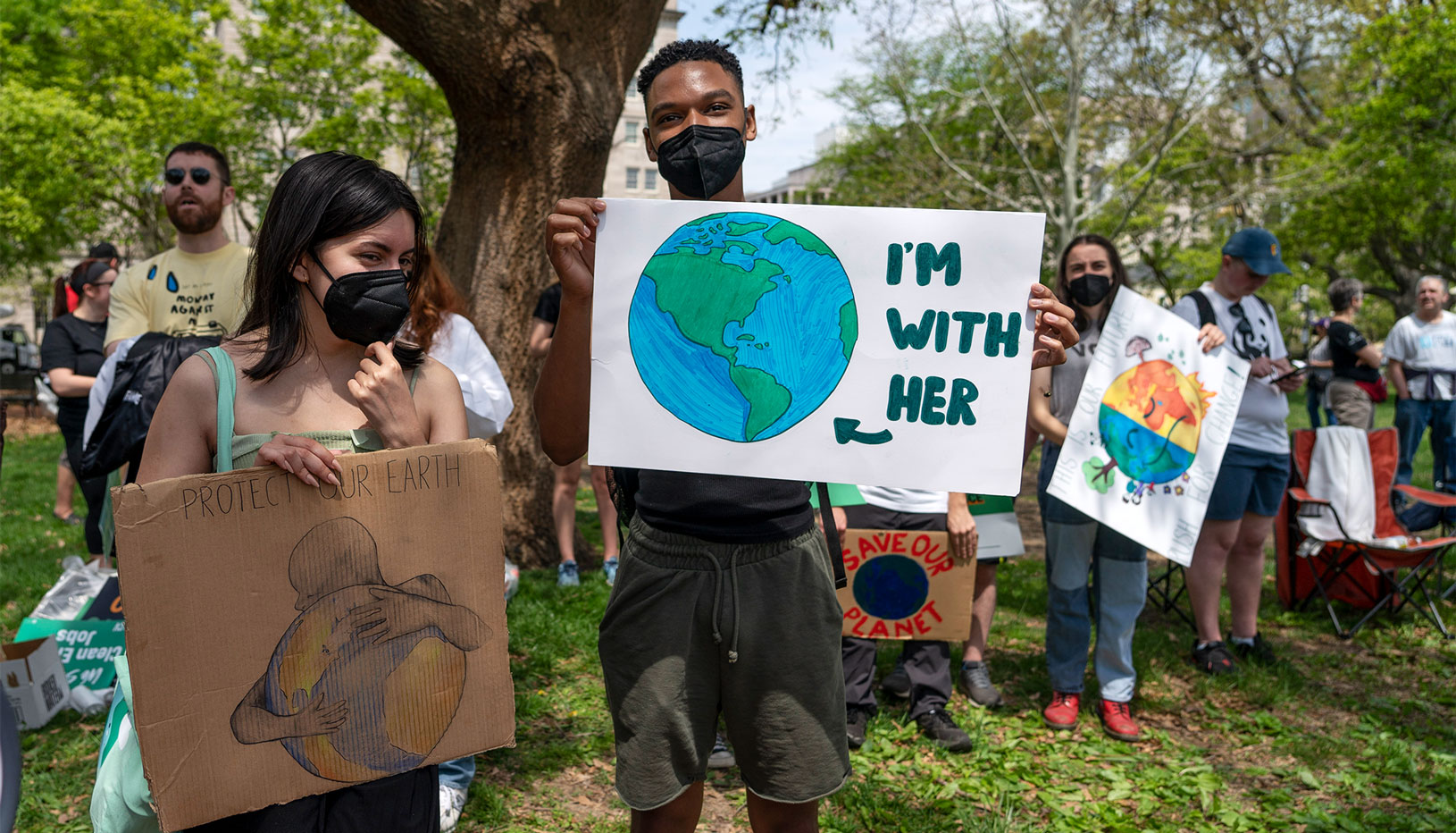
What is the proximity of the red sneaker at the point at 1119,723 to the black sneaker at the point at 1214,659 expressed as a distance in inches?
31.2

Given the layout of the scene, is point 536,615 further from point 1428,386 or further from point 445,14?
point 1428,386

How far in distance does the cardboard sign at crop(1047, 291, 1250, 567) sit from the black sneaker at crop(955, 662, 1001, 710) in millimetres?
967

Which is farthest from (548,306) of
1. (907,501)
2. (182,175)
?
(907,501)

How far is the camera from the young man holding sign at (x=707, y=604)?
1.88 meters

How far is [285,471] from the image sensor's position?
152 centimetres

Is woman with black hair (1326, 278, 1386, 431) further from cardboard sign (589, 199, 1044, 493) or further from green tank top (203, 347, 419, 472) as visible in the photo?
green tank top (203, 347, 419, 472)

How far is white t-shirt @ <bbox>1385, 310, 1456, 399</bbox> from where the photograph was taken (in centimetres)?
827

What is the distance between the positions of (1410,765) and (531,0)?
516cm

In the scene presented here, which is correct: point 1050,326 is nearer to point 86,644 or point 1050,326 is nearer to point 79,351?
point 86,644

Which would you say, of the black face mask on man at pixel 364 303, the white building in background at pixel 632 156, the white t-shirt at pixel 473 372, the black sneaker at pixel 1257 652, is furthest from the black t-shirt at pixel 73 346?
the white building in background at pixel 632 156

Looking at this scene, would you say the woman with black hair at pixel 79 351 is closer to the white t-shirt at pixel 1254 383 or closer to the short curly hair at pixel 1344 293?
the white t-shirt at pixel 1254 383

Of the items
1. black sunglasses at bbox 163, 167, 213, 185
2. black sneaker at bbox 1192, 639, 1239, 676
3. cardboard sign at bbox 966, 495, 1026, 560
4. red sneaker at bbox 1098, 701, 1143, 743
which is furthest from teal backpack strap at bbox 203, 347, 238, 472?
black sneaker at bbox 1192, 639, 1239, 676

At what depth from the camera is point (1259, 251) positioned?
4.17m

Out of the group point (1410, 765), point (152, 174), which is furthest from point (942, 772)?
point (152, 174)
